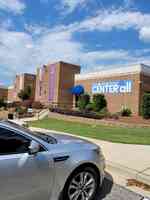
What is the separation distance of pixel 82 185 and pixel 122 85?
94.4 feet

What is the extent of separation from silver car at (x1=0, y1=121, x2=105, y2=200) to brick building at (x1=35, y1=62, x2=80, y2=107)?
1465 inches

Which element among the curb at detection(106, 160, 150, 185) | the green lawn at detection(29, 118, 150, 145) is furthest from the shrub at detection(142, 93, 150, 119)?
the curb at detection(106, 160, 150, 185)

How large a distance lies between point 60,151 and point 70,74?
3862 cm

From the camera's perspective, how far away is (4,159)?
10.8ft

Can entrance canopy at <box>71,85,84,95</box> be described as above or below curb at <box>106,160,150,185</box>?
above

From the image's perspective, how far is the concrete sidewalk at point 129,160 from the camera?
5953mm

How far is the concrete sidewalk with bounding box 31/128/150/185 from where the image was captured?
595 centimetres

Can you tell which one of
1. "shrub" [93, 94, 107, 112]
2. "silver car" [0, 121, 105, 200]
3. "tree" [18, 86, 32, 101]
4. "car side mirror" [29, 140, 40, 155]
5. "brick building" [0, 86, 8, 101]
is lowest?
"silver car" [0, 121, 105, 200]

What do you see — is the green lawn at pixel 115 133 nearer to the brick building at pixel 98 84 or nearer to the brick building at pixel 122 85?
the brick building at pixel 122 85

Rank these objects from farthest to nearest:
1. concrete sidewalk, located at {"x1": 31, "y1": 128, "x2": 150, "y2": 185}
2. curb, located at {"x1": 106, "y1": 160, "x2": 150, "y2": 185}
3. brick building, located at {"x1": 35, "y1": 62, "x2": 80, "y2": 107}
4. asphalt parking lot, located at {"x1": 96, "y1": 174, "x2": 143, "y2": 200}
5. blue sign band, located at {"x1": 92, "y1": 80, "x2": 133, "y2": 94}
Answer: brick building, located at {"x1": 35, "y1": 62, "x2": 80, "y2": 107}, blue sign band, located at {"x1": 92, "y1": 80, "x2": 133, "y2": 94}, concrete sidewalk, located at {"x1": 31, "y1": 128, "x2": 150, "y2": 185}, curb, located at {"x1": 106, "y1": 160, "x2": 150, "y2": 185}, asphalt parking lot, located at {"x1": 96, "y1": 174, "x2": 143, "y2": 200}

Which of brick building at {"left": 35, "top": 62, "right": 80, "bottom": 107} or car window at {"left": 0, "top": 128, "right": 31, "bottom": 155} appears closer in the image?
car window at {"left": 0, "top": 128, "right": 31, "bottom": 155}

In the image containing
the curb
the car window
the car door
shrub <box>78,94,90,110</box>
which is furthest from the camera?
shrub <box>78,94,90,110</box>

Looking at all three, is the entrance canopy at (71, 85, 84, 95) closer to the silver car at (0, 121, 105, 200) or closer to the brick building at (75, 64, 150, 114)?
the brick building at (75, 64, 150, 114)

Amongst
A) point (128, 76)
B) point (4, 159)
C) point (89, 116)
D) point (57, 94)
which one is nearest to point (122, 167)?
point (4, 159)
